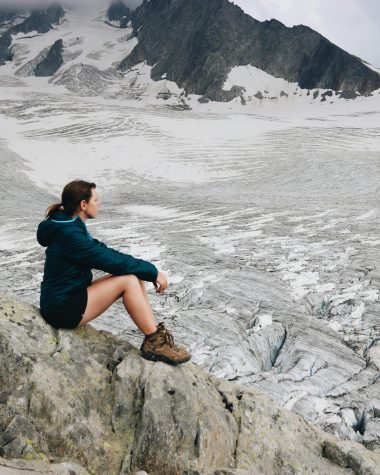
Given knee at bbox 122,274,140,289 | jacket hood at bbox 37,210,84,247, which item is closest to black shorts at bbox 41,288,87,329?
knee at bbox 122,274,140,289

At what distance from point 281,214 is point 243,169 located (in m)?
20.1

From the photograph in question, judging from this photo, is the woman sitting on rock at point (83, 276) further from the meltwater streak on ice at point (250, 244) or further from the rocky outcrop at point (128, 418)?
the meltwater streak on ice at point (250, 244)

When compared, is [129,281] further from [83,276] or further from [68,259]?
[68,259]

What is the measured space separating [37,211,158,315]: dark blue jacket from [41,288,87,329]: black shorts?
55mm

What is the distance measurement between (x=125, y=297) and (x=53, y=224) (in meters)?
1.30

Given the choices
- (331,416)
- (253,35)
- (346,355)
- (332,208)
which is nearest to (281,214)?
(332,208)

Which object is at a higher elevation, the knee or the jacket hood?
the jacket hood

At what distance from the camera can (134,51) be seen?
Answer: 17225 centimetres

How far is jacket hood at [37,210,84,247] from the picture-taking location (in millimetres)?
5645

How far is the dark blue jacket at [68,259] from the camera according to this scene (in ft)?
18.3

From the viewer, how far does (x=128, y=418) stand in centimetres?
521

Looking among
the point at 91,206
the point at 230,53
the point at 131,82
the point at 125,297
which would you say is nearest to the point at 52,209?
the point at 91,206

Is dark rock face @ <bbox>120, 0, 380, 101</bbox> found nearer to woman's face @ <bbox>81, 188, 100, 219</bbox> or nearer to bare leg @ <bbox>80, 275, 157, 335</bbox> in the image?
woman's face @ <bbox>81, 188, 100, 219</bbox>

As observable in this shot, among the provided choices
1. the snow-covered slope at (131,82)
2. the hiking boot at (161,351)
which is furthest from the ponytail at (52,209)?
the snow-covered slope at (131,82)
